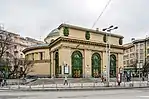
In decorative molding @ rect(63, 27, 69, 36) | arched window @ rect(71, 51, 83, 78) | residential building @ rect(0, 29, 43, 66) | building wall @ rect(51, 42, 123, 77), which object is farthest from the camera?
residential building @ rect(0, 29, 43, 66)

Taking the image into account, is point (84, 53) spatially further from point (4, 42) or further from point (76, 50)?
point (4, 42)

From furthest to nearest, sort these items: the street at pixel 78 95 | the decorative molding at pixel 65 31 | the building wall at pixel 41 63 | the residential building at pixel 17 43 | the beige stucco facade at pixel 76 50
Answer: the building wall at pixel 41 63 → the residential building at pixel 17 43 → the decorative molding at pixel 65 31 → the beige stucco facade at pixel 76 50 → the street at pixel 78 95

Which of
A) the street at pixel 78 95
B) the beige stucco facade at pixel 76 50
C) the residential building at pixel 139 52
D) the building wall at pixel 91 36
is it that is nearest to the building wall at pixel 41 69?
the beige stucco facade at pixel 76 50

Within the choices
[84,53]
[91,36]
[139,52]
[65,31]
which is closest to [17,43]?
[139,52]

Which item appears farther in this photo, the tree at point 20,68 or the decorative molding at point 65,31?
the tree at point 20,68

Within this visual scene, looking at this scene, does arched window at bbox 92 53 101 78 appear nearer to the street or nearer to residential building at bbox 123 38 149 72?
the street

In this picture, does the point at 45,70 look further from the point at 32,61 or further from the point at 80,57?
the point at 80,57

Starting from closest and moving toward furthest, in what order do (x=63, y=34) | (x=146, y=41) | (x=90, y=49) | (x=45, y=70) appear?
(x=63, y=34), (x=90, y=49), (x=45, y=70), (x=146, y=41)

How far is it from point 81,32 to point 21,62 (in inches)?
783

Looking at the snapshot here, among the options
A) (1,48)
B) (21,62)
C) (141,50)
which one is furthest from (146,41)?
(1,48)

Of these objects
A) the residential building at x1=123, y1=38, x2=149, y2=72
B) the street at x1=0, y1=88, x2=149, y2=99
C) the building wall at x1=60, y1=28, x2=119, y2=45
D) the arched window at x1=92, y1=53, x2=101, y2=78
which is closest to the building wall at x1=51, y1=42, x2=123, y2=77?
the arched window at x1=92, y1=53, x2=101, y2=78

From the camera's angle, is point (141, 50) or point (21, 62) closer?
point (21, 62)

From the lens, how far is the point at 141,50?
11925 cm

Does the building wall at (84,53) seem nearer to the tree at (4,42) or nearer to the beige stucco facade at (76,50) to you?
the beige stucco facade at (76,50)
